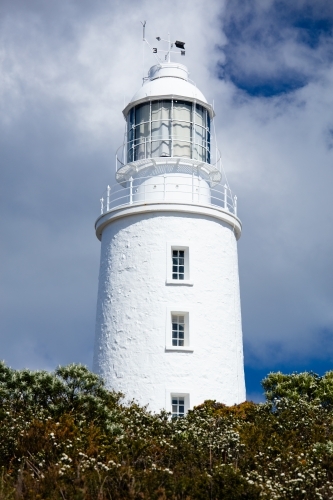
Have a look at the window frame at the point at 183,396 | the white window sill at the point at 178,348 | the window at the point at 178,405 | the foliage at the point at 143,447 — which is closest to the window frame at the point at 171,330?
the white window sill at the point at 178,348

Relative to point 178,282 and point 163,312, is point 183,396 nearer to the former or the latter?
point 163,312

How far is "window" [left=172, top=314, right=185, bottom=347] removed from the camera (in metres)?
25.8

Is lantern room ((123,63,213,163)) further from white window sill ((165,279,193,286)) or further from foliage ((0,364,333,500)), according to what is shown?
foliage ((0,364,333,500))

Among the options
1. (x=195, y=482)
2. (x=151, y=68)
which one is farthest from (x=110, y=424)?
(x=151, y=68)

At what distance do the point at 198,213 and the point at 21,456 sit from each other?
11.6m

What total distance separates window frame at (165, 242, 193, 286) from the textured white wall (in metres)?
0.09

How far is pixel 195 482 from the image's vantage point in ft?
49.4

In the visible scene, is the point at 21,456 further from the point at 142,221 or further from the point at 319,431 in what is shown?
the point at 142,221

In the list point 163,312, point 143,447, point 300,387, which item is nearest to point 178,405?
point 163,312

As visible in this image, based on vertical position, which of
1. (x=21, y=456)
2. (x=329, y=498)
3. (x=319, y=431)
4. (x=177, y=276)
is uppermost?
(x=177, y=276)

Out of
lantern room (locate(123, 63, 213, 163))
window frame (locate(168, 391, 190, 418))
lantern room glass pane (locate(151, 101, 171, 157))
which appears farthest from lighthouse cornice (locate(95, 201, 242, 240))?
window frame (locate(168, 391, 190, 418))

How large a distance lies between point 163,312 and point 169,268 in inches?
56.3

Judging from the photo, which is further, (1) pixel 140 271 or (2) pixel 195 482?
(1) pixel 140 271

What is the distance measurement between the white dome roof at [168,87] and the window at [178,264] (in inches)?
213
